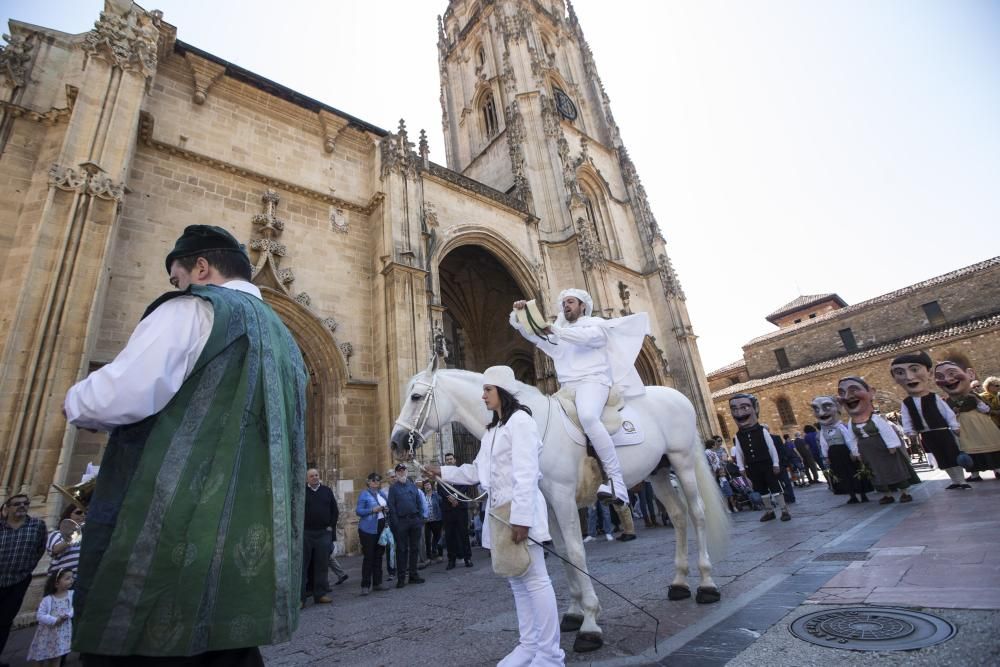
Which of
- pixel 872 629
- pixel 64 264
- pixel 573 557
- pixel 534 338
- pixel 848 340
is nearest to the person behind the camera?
pixel 872 629

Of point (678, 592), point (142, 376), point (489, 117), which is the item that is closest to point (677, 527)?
point (678, 592)

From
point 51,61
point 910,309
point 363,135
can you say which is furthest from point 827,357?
point 51,61

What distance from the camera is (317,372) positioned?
34.0 ft

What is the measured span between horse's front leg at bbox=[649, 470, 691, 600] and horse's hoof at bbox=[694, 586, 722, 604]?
22cm

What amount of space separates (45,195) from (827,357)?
36.8m

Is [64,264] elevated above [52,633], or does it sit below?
above

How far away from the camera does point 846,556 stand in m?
3.61

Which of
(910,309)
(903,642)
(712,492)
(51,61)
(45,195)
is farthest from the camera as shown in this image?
(910,309)

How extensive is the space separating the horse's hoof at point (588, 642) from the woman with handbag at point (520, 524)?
1.68 feet

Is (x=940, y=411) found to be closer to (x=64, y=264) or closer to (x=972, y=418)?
(x=972, y=418)

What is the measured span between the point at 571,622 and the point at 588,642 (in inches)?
24.0

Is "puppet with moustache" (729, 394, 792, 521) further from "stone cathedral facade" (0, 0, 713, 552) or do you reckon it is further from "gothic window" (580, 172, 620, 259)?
"gothic window" (580, 172, 620, 259)

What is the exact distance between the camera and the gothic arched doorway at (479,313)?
60.8 feet

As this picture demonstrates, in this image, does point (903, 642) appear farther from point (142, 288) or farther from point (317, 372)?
point (142, 288)
